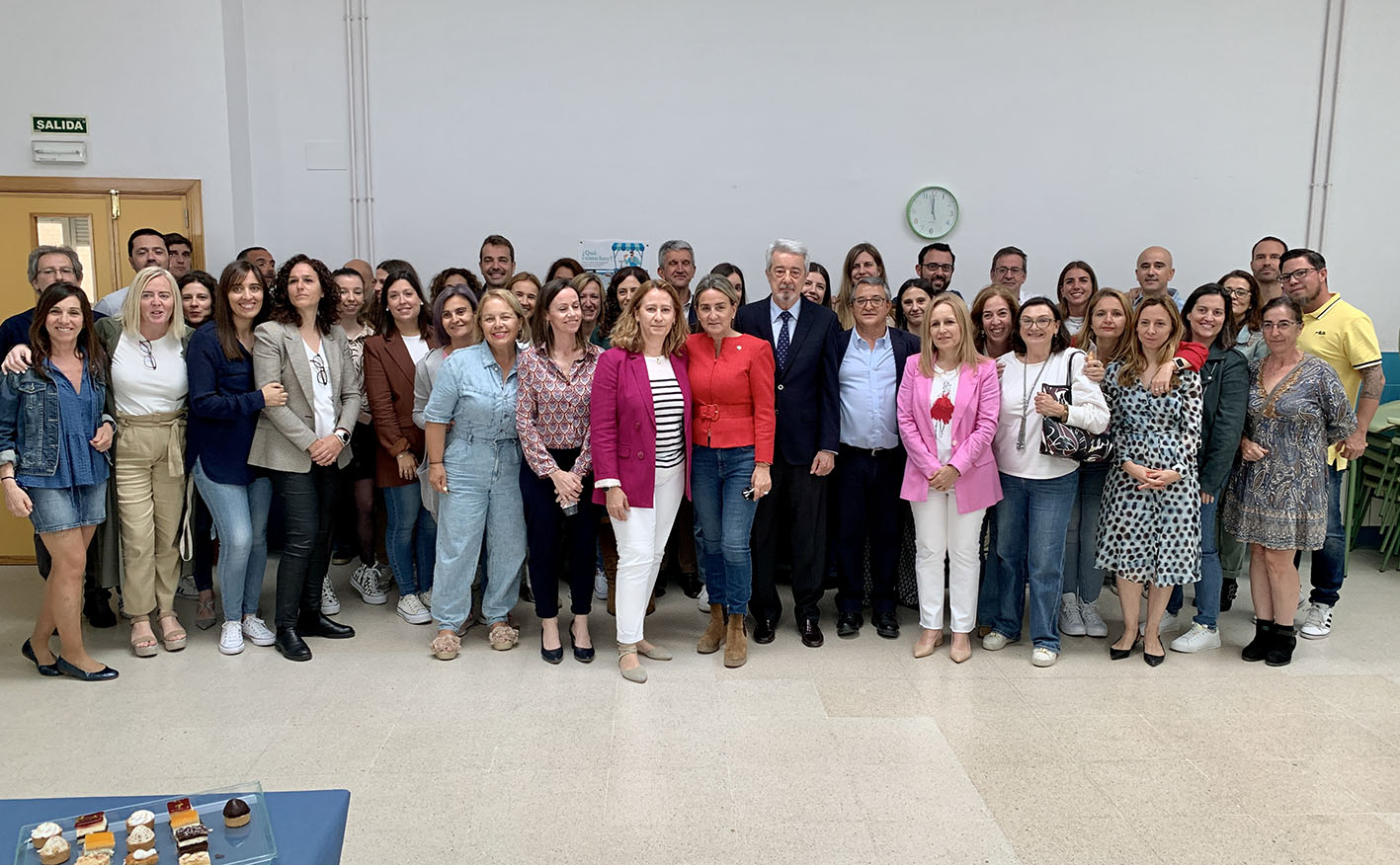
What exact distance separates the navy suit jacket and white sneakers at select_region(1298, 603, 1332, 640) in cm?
253

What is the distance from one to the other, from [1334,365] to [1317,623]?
1.28 meters

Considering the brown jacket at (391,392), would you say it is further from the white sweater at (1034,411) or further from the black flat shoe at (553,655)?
the white sweater at (1034,411)

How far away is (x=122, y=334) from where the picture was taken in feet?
13.6

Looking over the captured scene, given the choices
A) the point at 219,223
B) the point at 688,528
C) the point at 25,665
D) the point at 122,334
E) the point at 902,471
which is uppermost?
the point at 219,223

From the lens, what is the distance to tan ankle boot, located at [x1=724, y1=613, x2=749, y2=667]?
13.5 ft

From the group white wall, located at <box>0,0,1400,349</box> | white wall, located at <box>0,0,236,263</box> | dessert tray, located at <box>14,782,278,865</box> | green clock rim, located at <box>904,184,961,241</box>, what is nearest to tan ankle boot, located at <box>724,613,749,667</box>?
dessert tray, located at <box>14,782,278,865</box>

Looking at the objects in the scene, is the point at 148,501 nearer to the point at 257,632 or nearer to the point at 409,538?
the point at 257,632

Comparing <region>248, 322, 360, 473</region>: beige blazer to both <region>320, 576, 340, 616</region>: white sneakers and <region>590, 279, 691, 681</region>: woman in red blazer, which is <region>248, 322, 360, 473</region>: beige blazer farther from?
<region>590, 279, 691, 681</region>: woman in red blazer

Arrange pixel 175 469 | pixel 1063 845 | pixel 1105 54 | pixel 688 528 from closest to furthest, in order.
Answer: pixel 1063 845 → pixel 175 469 → pixel 688 528 → pixel 1105 54

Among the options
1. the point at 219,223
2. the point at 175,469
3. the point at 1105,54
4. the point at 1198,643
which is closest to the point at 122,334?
the point at 175,469

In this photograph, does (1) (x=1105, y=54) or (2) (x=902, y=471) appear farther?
(1) (x=1105, y=54)

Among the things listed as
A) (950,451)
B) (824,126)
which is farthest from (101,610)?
(824,126)

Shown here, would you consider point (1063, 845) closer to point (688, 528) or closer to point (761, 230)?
Result: point (688, 528)

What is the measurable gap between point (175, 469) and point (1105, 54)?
20.4 ft
